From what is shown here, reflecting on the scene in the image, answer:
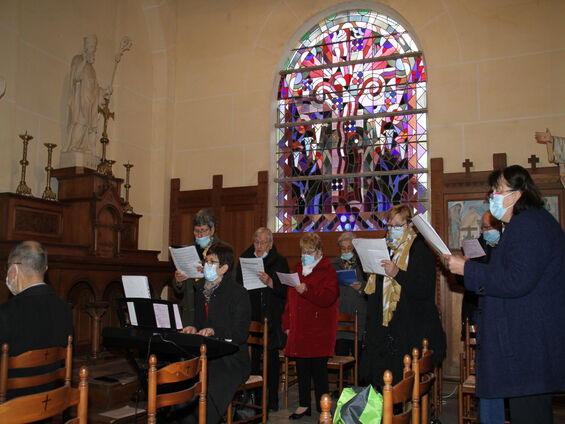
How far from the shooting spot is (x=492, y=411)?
254cm

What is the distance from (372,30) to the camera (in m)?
7.79

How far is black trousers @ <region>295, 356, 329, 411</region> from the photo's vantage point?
14.0 ft

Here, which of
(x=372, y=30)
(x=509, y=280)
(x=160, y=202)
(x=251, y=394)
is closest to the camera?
(x=509, y=280)

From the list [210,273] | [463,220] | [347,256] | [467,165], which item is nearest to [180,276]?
[210,273]

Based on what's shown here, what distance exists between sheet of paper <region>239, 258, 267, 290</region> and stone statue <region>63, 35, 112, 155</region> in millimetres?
3720

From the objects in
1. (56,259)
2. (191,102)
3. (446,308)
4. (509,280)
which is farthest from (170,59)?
(509,280)

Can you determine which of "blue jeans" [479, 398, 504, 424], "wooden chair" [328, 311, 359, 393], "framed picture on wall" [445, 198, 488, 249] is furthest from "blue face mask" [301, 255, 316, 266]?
"framed picture on wall" [445, 198, 488, 249]

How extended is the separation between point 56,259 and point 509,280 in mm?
4617

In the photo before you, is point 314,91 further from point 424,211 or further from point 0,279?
point 0,279

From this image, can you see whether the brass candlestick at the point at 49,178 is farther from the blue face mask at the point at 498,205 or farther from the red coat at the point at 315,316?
the blue face mask at the point at 498,205

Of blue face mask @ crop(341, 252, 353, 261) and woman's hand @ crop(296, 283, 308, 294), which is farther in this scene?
blue face mask @ crop(341, 252, 353, 261)

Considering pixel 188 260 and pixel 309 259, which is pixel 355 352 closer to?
pixel 309 259

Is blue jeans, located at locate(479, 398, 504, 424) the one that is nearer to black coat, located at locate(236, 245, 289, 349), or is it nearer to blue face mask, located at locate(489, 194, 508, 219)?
blue face mask, located at locate(489, 194, 508, 219)

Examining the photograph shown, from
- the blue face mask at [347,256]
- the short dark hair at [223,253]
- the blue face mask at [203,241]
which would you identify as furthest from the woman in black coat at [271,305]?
the blue face mask at [347,256]
